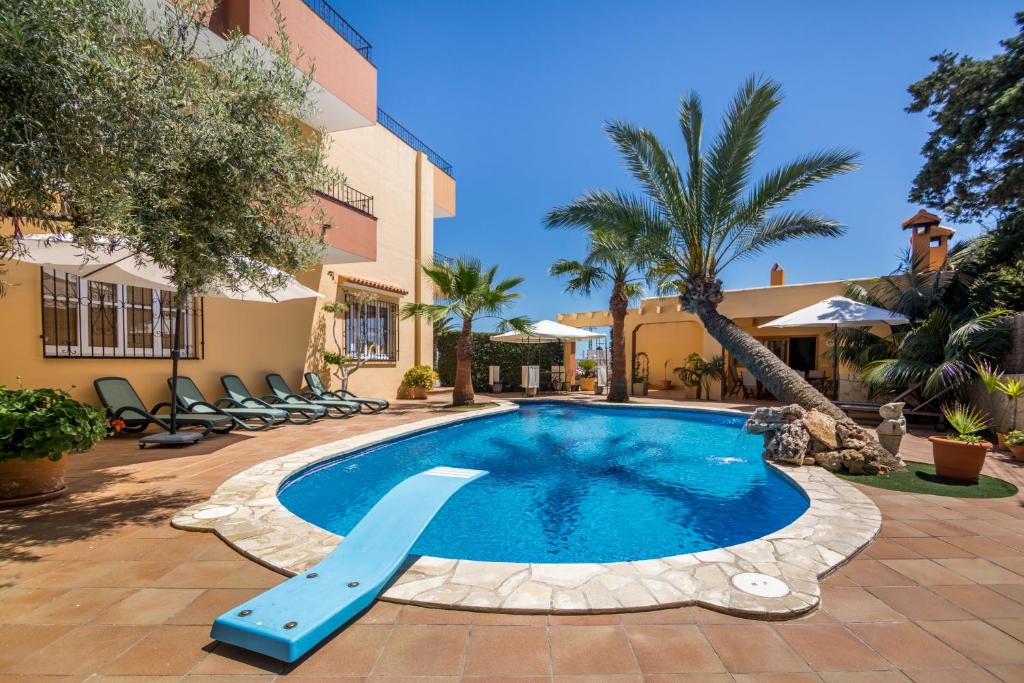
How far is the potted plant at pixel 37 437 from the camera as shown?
4039mm

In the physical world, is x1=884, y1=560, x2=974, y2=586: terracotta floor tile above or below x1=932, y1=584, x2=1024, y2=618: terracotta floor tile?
below

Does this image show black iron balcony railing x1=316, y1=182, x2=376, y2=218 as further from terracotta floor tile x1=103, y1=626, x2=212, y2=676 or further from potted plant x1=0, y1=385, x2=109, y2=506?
terracotta floor tile x1=103, y1=626, x2=212, y2=676

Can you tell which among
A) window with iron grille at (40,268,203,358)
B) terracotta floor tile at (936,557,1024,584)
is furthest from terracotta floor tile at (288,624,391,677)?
window with iron grille at (40,268,203,358)

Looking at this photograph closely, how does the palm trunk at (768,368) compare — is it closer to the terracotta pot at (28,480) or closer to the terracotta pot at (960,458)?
the terracotta pot at (960,458)

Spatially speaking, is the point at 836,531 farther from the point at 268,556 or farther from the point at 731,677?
the point at 268,556

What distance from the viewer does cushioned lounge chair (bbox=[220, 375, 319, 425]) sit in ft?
31.3

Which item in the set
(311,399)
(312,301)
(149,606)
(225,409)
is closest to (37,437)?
(149,606)

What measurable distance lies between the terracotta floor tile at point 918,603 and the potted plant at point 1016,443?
5973mm

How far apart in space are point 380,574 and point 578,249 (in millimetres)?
13156

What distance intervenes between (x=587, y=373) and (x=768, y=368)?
466 inches

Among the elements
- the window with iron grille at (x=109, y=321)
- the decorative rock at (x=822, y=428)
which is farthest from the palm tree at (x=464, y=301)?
the decorative rock at (x=822, y=428)

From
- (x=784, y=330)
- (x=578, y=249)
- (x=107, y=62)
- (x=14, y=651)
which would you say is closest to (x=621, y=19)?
(x=578, y=249)

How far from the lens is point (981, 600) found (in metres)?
2.78

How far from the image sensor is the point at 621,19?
9.45 meters
